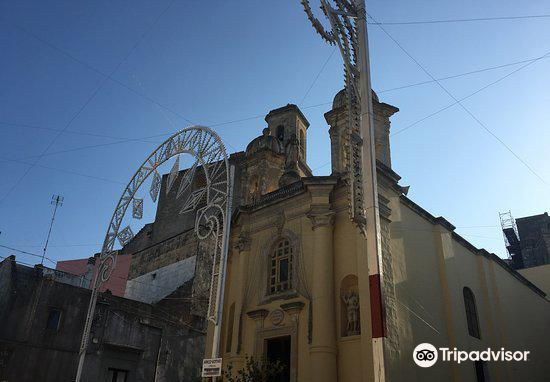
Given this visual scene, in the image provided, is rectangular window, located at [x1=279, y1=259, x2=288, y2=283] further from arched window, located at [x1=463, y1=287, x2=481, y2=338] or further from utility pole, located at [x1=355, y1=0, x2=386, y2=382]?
utility pole, located at [x1=355, y1=0, x2=386, y2=382]

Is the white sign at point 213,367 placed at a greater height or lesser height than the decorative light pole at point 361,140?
lesser

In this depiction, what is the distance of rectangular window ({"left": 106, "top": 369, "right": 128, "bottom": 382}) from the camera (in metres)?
18.1

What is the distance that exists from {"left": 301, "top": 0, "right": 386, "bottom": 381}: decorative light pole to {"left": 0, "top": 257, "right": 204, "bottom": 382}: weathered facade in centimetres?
1327

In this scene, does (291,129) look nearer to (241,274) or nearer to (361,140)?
(241,274)

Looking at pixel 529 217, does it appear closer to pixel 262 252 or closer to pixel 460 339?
pixel 460 339

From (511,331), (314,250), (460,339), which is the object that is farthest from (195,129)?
(511,331)

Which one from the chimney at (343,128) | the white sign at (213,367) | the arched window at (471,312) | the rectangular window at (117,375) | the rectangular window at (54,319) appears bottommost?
the white sign at (213,367)

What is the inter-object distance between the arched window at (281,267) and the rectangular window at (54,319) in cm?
809

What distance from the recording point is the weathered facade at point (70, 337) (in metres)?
16.8

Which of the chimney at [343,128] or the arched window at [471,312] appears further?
the arched window at [471,312]

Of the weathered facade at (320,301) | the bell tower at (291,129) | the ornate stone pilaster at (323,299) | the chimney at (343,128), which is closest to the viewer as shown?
the ornate stone pilaster at (323,299)

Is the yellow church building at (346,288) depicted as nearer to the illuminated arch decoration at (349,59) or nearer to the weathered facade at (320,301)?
the weathered facade at (320,301)

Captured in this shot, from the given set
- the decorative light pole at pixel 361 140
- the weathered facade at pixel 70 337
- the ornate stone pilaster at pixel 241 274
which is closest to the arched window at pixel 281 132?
the ornate stone pilaster at pixel 241 274

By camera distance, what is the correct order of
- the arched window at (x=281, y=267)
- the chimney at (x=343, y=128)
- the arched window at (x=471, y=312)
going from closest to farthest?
the arched window at (x=281, y=267) → the chimney at (x=343, y=128) → the arched window at (x=471, y=312)
